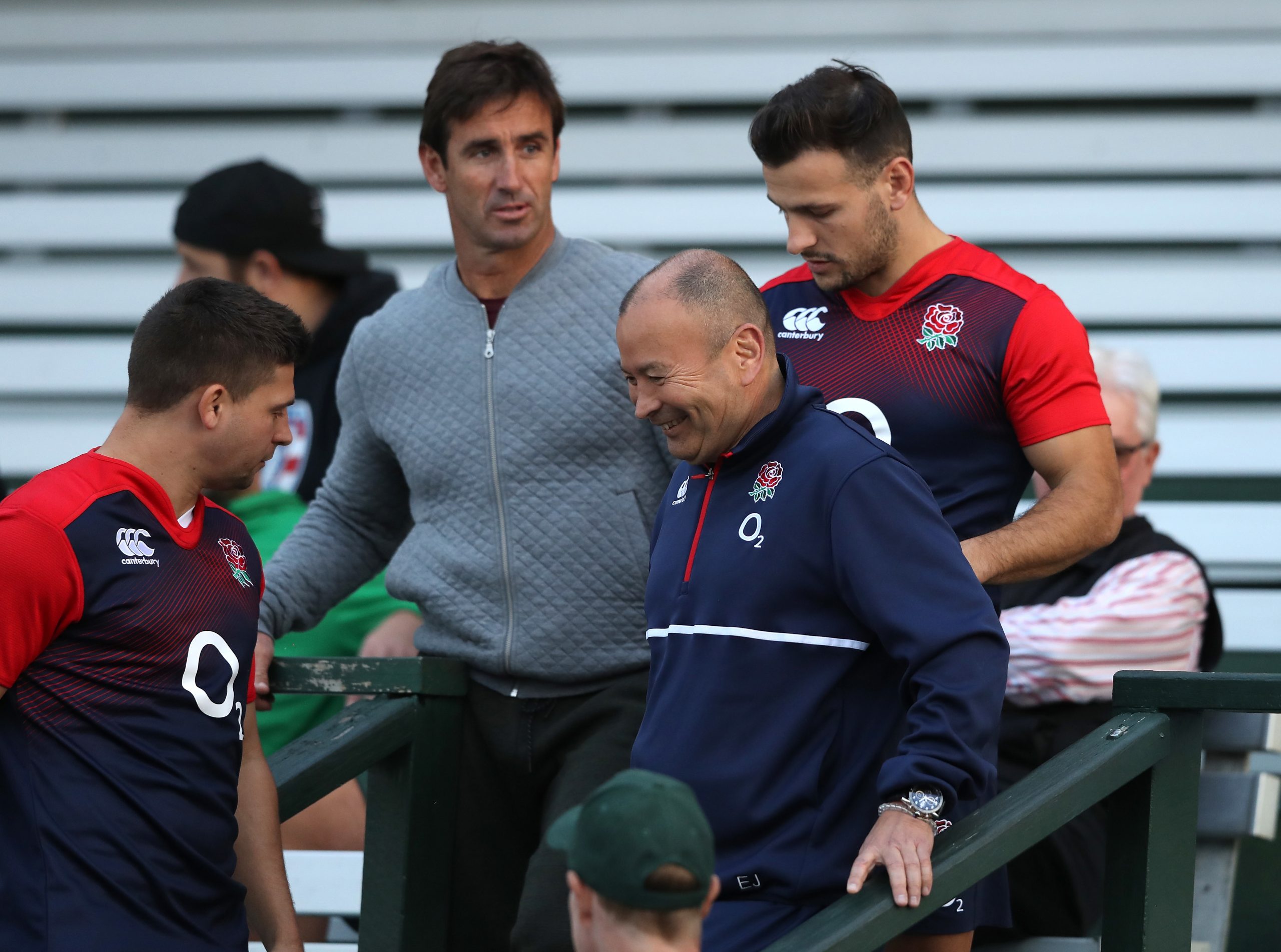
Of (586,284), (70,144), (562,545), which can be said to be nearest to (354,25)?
(70,144)

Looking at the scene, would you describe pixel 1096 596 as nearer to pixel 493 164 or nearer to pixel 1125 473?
pixel 1125 473

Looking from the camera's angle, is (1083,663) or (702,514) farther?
(1083,663)

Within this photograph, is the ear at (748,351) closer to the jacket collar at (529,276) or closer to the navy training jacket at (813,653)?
the navy training jacket at (813,653)

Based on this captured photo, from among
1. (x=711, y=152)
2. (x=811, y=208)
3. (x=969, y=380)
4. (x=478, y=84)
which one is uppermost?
(x=711, y=152)

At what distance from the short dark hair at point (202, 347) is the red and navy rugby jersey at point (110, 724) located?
0.14m

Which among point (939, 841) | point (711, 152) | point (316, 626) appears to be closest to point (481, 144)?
point (316, 626)

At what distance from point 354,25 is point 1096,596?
3.28 metres

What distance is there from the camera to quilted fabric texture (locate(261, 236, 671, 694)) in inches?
106

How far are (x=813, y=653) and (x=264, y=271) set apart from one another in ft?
7.30

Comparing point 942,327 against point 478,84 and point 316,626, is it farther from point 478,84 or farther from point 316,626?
point 316,626

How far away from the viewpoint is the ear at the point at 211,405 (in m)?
2.15

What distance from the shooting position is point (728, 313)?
211 centimetres

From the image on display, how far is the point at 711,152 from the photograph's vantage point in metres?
5.06

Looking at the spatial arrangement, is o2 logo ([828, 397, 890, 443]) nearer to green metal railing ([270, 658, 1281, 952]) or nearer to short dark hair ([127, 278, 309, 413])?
green metal railing ([270, 658, 1281, 952])
